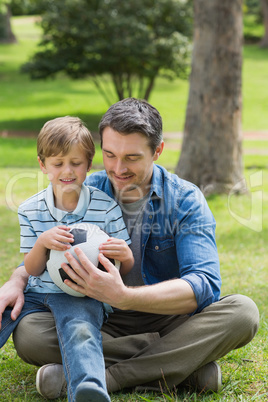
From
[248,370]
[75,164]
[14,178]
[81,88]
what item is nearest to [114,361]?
[248,370]

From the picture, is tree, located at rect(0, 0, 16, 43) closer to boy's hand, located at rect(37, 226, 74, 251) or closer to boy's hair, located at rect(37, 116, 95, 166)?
boy's hair, located at rect(37, 116, 95, 166)

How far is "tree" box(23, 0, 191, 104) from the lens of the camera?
17.8 m

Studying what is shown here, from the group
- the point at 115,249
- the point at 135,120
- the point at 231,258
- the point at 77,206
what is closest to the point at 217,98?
the point at 231,258

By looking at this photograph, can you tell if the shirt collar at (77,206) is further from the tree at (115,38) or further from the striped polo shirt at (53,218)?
the tree at (115,38)

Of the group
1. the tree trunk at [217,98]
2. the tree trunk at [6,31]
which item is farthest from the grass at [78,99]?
the tree trunk at [217,98]

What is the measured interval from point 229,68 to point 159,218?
5.99 m

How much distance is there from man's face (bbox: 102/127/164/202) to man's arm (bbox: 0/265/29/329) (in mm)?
Result: 828

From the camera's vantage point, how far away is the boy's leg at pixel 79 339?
2.70 meters

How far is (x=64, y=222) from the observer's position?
132 inches

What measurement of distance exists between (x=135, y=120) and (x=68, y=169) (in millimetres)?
491

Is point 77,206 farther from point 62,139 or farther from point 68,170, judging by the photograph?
point 62,139

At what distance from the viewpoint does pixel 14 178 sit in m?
10.6

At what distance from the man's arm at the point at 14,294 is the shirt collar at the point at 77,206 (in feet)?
1.49

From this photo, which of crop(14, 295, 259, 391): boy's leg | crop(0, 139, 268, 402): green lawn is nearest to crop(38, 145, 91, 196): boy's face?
crop(14, 295, 259, 391): boy's leg
